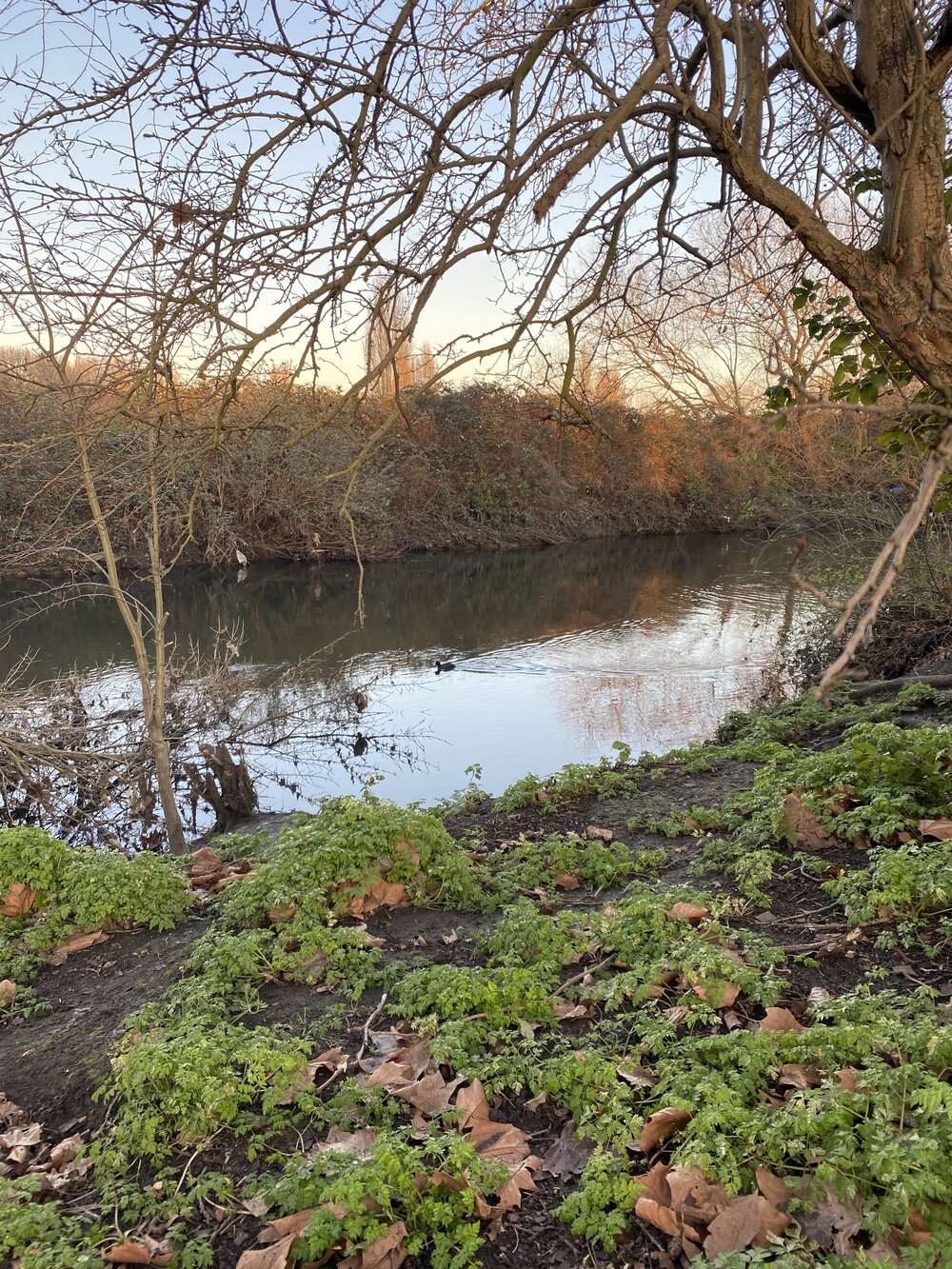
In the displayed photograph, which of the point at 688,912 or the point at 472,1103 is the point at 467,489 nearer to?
the point at 688,912

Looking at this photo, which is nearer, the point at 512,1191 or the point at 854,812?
the point at 512,1191

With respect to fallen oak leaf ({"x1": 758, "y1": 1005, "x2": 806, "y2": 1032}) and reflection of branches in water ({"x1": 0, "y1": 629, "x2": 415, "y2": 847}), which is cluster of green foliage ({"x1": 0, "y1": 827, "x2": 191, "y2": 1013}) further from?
fallen oak leaf ({"x1": 758, "y1": 1005, "x2": 806, "y2": 1032})

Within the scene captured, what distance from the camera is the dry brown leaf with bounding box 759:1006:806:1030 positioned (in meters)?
2.75

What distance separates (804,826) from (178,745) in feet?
25.9

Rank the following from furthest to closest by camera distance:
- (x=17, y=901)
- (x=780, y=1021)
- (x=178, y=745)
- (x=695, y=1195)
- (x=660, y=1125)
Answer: (x=178, y=745) < (x=17, y=901) < (x=780, y=1021) < (x=660, y=1125) < (x=695, y=1195)

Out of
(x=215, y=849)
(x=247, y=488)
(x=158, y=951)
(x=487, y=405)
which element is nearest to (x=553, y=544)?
(x=487, y=405)

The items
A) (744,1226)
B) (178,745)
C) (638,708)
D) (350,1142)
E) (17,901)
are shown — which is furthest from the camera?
(638,708)

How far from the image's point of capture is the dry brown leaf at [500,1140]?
2486 mm

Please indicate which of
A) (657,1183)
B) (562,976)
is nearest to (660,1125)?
(657,1183)

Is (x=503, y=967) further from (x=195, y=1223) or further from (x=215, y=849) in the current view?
(x=215, y=849)

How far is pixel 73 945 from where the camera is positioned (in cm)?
412

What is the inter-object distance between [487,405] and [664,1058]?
97.3 ft

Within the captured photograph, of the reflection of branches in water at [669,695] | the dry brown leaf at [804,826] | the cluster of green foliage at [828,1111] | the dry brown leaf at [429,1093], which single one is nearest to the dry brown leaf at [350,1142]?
the dry brown leaf at [429,1093]

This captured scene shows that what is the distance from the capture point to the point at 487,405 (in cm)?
3078
